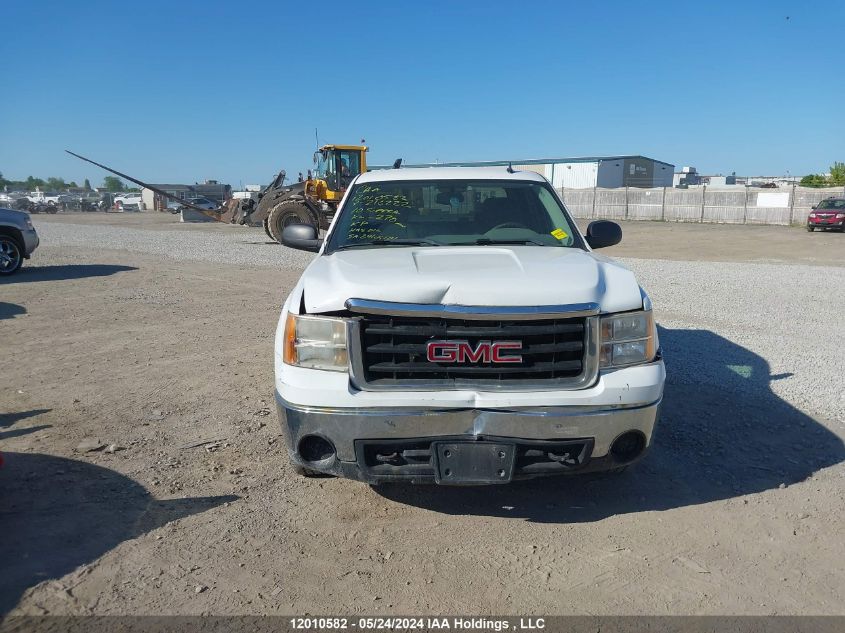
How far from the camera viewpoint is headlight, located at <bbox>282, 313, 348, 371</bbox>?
3.33 meters

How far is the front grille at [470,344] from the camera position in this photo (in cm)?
329

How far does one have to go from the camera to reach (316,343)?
3.37m

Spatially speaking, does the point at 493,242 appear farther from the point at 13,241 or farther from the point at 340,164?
the point at 340,164

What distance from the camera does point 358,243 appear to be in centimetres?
461

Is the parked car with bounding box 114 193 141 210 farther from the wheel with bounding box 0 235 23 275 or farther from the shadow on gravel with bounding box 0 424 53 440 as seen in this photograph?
the shadow on gravel with bounding box 0 424 53 440

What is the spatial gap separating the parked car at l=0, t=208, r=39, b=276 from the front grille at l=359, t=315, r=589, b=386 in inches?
480

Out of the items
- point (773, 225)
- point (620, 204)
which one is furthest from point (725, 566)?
point (620, 204)

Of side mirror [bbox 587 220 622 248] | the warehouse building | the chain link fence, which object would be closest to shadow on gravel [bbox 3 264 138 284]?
side mirror [bbox 587 220 622 248]

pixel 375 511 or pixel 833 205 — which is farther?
pixel 833 205

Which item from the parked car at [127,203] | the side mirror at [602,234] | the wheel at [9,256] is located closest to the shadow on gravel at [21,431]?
the side mirror at [602,234]

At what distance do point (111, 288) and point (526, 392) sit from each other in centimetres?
995

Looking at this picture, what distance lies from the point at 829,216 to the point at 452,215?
32527 millimetres

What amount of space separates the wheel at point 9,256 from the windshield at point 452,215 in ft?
34.8

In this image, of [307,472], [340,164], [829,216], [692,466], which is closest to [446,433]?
[307,472]
